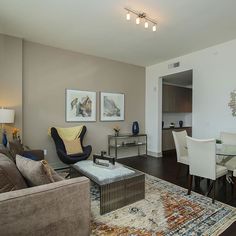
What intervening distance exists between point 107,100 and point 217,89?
2.76 m

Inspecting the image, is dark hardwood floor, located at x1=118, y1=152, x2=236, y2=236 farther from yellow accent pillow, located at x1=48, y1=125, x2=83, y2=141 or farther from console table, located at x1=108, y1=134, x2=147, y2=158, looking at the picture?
yellow accent pillow, located at x1=48, y1=125, x2=83, y2=141

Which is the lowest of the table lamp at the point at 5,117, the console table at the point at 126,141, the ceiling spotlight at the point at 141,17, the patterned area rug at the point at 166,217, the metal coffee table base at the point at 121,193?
the patterned area rug at the point at 166,217

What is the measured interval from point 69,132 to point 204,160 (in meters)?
2.95

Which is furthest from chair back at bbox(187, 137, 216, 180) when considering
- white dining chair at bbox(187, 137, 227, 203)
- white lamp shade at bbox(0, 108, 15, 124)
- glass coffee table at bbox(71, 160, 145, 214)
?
white lamp shade at bbox(0, 108, 15, 124)

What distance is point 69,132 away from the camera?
423 cm

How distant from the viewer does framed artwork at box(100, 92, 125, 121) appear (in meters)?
4.96

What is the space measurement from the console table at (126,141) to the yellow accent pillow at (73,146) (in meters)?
1.17

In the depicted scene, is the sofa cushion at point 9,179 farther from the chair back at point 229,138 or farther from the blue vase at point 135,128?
the blue vase at point 135,128

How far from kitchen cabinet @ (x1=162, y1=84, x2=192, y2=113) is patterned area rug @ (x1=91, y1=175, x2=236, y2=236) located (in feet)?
12.7

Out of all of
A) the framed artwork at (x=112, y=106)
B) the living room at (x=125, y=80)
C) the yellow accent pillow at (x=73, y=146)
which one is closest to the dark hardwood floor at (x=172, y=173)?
the living room at (x=125, y=80)

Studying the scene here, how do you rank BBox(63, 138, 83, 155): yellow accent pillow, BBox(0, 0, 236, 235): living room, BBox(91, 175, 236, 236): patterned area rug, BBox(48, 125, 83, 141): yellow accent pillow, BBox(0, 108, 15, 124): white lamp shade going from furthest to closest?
BBox(48, 125, 83, 141): yellow accent pillow
BBox(63, 138, 83, 155): yellow accent pillow
BBox(0, 108, 15, 124): white lamp shade
BBox(0, 0, 236, 235): living room
BBox(91, 175, 236, 236): patterned area rug

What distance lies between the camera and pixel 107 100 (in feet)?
16.5

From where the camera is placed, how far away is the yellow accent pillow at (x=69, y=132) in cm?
409

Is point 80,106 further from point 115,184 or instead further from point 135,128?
point 115,184
